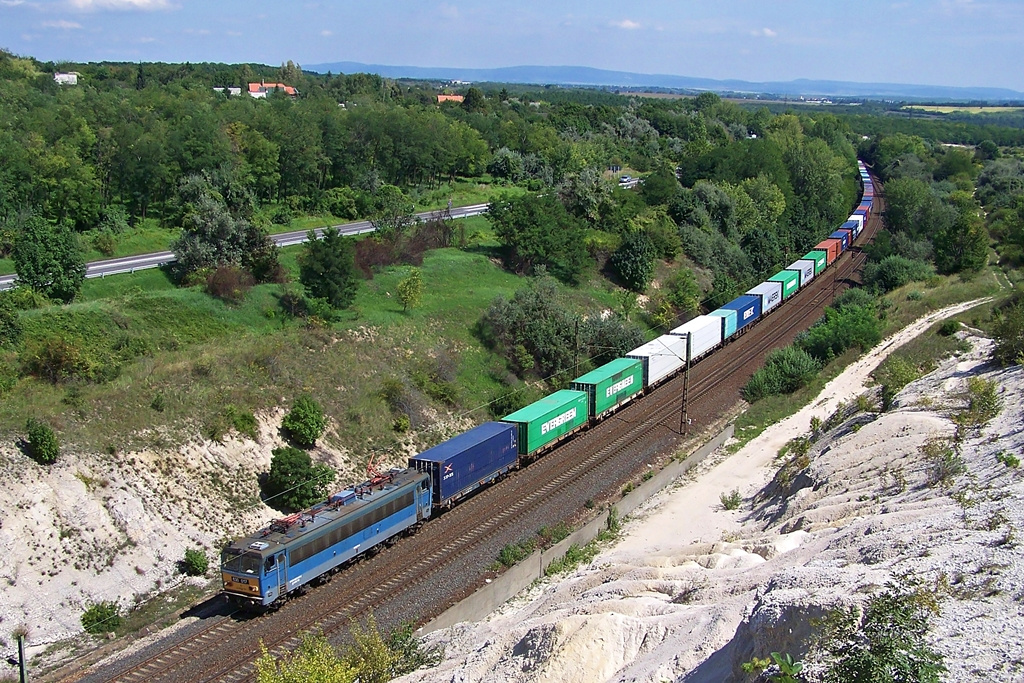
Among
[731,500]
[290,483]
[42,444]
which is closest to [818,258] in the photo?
[731,500]

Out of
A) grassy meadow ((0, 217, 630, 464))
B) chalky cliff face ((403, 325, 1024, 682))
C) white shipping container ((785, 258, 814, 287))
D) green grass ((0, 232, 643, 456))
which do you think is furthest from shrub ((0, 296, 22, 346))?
white shipping container ((785, 258, 814, 287))

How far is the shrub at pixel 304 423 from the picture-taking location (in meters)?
39.1

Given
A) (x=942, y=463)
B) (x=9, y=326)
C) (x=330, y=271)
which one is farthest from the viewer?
(x=330, y=271)

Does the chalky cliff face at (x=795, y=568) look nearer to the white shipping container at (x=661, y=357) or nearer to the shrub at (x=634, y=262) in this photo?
the white shipping container at (x=661, y=357)

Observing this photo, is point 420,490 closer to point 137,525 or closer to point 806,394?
point 137,525

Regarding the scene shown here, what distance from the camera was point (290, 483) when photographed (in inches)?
1414

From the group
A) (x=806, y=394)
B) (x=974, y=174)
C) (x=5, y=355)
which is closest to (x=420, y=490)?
(x=5, y=355)

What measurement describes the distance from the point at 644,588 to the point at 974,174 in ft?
462

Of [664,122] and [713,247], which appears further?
[664,122]

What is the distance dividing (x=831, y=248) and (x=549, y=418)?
5862 cm

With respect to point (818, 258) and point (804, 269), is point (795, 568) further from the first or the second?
point (818, 258)

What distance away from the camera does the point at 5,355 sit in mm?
36125

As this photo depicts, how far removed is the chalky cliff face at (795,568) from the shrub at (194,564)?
10.0 m

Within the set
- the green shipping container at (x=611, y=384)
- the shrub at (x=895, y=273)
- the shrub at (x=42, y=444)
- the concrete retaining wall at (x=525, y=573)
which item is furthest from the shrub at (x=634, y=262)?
the shrub at (x=42, y=444)
